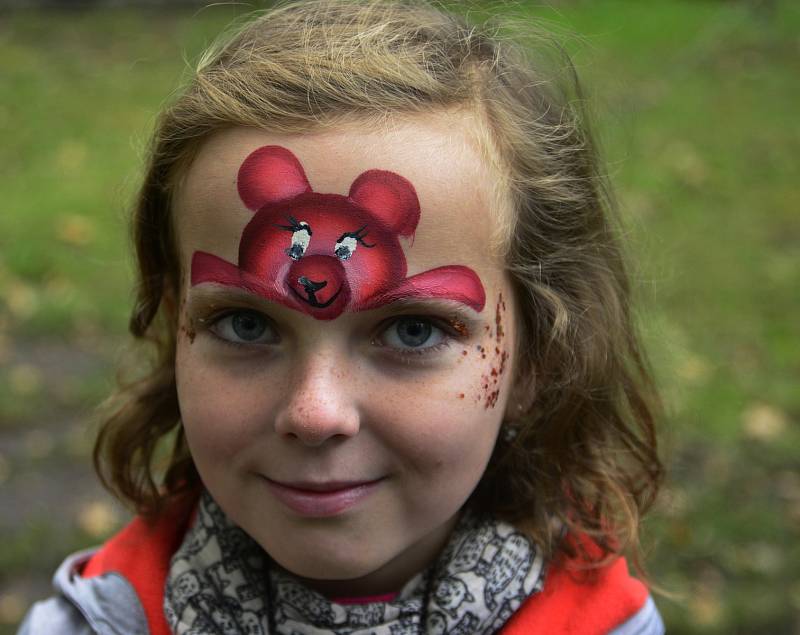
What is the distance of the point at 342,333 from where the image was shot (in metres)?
1.89

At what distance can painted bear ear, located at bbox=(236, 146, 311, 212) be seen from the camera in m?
1.91

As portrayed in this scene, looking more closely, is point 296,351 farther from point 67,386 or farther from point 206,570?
point 67,386

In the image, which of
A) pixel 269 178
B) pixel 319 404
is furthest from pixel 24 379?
pixel 319 404

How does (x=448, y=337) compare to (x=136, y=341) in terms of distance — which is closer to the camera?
(x=448, y=337)

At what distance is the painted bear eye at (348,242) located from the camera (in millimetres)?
1908

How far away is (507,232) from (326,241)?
0.37 meters

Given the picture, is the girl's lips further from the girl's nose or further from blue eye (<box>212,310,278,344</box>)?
blue eye (<box>212,310,278,344</box>)

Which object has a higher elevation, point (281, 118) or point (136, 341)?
point (281, 118)

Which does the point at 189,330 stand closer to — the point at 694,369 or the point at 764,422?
the point at 764,422

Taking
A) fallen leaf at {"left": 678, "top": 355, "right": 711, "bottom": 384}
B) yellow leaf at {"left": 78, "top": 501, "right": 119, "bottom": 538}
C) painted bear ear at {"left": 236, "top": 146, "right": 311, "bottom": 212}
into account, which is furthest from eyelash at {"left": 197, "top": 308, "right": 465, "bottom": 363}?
fallen leaf at {"left": 678, "top": 355, "right": 711, "bottom": 384}

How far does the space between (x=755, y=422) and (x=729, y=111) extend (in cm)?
433

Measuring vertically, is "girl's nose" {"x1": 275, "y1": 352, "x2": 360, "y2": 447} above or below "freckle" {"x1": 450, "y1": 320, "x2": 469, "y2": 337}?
below

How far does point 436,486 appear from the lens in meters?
1.97

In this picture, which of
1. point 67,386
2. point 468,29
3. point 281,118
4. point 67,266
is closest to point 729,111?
point 67,266
